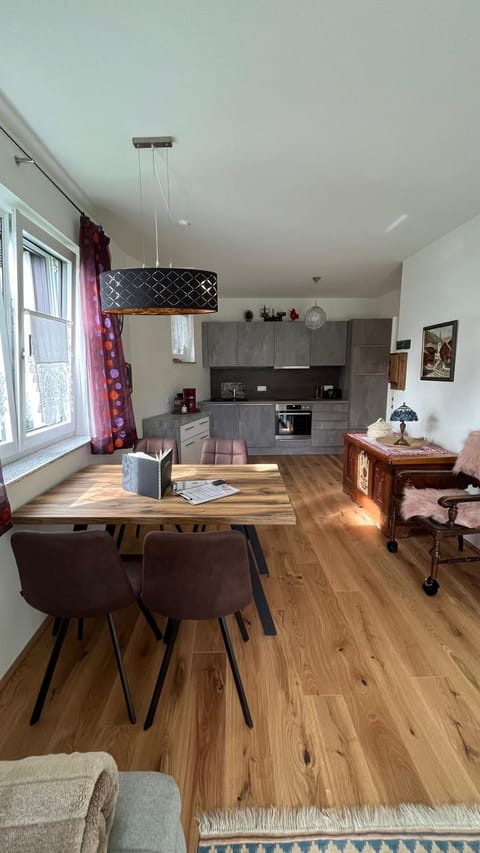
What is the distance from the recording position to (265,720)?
1600 mm

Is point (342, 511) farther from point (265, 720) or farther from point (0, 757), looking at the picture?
point (0, 757)

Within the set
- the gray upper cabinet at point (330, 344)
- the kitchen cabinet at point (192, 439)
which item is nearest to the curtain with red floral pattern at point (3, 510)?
the kitchen cabinet at point (192, 439)

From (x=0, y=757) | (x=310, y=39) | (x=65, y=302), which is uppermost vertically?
(x=310, y=39)

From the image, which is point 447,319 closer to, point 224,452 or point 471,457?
point 471,457

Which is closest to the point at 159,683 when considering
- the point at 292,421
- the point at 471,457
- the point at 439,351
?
the point at 471,457

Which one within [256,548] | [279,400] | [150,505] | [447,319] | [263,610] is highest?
[447,319]

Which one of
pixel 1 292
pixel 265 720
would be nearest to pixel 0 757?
pixel 265 720

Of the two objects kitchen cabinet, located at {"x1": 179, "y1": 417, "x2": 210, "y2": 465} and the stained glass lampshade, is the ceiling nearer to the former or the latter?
the stained glass lampshade

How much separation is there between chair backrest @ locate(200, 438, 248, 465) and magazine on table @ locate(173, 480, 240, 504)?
63 centimetres

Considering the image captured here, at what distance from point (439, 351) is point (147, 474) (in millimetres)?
2845

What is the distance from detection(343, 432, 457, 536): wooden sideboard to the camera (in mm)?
3076

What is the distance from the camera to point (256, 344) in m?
6.12

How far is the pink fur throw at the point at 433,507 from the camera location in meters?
2.50

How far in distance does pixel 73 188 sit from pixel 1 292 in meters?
1.01
